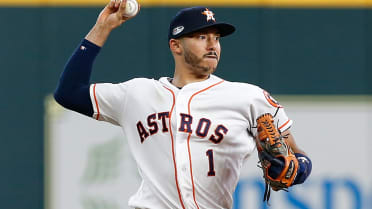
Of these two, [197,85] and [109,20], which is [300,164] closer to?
[197,85]

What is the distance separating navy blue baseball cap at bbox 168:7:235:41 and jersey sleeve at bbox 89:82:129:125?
0.34 metres

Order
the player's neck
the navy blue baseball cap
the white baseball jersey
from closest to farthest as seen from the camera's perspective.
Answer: the white baseball jersey < the navy blue baseball cap < the player's neck

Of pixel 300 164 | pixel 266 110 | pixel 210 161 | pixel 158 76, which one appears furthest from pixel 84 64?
pixel 158 76

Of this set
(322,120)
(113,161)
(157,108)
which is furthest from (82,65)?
(322,120)

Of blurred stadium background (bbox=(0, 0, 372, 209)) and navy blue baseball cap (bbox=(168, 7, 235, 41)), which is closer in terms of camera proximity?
navy blue baseball cap (bbox=(168, 7, 235, 41))

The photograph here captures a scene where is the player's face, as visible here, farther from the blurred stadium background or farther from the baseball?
the blurred stadium background

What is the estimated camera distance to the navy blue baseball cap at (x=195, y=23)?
379 cm

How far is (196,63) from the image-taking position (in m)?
3.83

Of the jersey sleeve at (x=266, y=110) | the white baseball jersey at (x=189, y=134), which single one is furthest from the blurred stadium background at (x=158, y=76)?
the jersey sleeve at (x=266, y=110)

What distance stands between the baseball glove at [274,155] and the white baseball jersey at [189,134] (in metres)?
0.10

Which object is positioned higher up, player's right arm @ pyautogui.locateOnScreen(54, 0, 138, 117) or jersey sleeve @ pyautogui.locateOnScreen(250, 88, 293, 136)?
player's right arm @ pyautogui.locateOnScreen(54, 0, 138, 117)

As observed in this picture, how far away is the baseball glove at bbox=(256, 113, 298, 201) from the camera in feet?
11.7

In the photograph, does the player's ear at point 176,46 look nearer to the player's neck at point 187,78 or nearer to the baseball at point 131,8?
the player's neck at point 187,78

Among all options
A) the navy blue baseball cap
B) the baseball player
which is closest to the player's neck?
the baseball player
